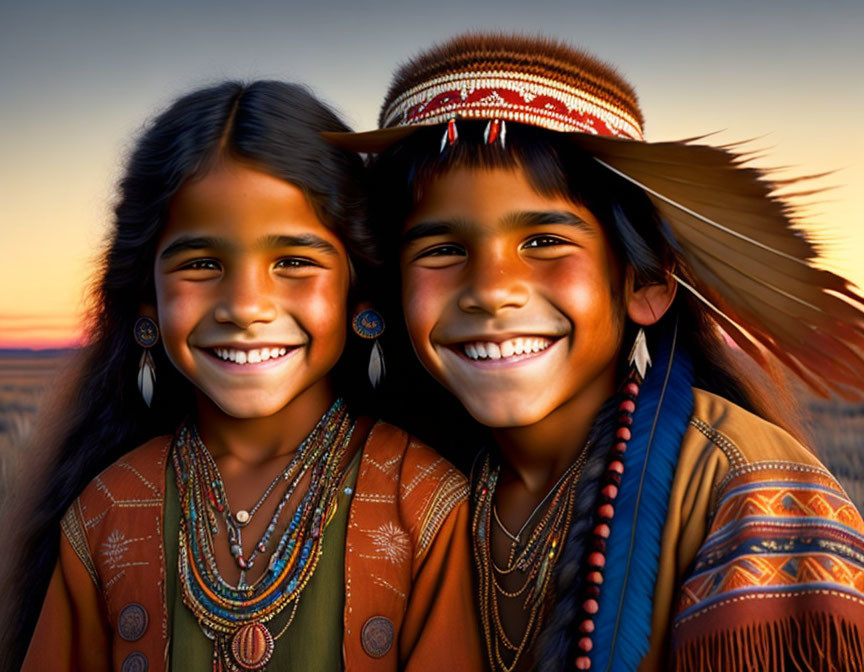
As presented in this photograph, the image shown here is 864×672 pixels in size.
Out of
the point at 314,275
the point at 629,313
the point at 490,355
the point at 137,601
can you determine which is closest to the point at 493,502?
the point at 490,355

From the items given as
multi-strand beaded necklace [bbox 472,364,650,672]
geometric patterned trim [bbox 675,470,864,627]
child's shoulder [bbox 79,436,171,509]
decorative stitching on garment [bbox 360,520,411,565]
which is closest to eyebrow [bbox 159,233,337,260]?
child's shoulder [bbox 79,436,171,509]

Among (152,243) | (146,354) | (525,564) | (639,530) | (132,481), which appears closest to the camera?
(639,530)

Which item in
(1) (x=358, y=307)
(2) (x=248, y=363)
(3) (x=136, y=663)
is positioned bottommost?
(3) (x=136, y=663)

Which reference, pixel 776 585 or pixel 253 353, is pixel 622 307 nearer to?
pixel 776 585

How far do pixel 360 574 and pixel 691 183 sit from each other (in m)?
1.24

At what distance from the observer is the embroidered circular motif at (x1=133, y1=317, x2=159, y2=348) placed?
8.34 feet

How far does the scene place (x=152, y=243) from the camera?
95.3 inches

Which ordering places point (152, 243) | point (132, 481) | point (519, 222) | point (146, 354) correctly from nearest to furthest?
point (519, 222) < point (152, 243) < point (132, 481) < point (146, 354)

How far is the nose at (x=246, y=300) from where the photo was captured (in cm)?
222

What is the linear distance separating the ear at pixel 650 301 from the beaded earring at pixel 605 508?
68 millimetres

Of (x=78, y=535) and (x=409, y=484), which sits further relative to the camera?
(x=78, y=535)

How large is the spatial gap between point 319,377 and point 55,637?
971 millimetres

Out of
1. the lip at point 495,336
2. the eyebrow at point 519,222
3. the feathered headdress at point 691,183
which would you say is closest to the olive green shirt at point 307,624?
the lip at point 495,336

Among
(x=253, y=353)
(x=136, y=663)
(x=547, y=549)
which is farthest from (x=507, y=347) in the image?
(x=136, y=663)
